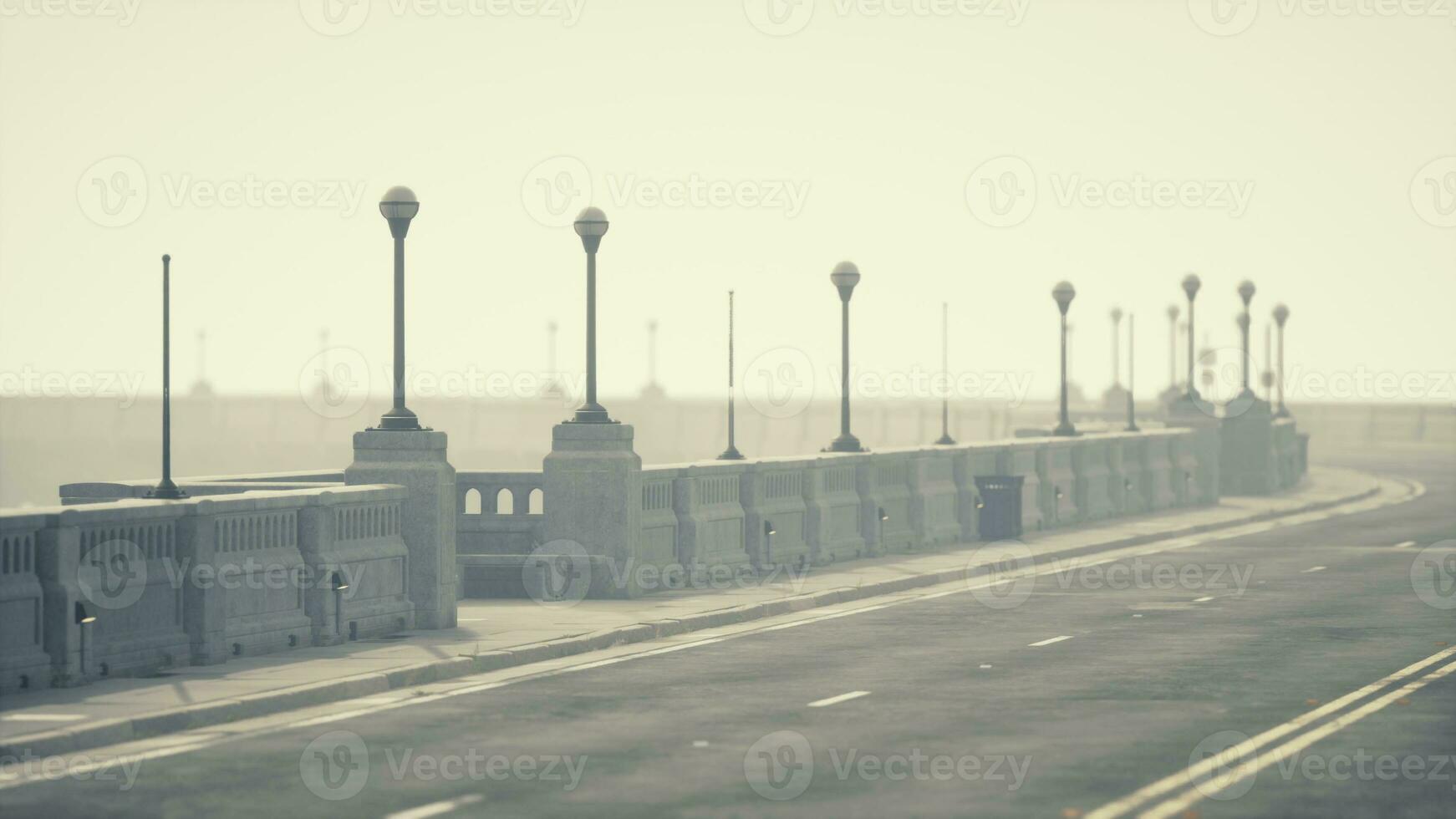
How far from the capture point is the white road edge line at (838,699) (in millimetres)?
17531

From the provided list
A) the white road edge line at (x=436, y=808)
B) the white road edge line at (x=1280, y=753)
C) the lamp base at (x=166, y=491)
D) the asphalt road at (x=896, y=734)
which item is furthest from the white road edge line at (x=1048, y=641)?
the white road edge line at (x=436, y=808)

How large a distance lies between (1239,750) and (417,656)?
299 inches

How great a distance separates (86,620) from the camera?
1719 cm

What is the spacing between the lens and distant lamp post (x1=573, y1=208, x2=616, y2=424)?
25828 millimetres

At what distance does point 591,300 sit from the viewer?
2616cm

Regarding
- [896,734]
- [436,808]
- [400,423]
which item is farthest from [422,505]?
[436,808]

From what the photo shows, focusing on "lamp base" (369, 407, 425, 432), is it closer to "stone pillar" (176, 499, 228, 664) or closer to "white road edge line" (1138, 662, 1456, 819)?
"stone pillar" (176, 499, 228, 664)

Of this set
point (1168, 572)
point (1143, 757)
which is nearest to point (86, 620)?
point (1143, 757)

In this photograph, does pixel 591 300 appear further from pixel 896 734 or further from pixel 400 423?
pixel 896 734

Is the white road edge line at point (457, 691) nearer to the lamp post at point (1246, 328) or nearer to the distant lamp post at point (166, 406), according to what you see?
the distant lamp post at point (166, 406)

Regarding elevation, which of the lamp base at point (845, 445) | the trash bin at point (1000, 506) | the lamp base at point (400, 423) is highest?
the lamp base at point (400, 423)

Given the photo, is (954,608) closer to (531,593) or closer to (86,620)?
(531,593)

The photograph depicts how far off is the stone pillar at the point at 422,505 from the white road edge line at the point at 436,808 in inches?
341

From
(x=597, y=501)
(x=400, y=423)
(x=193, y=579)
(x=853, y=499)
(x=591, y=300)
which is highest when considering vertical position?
(x=591, y=300)
